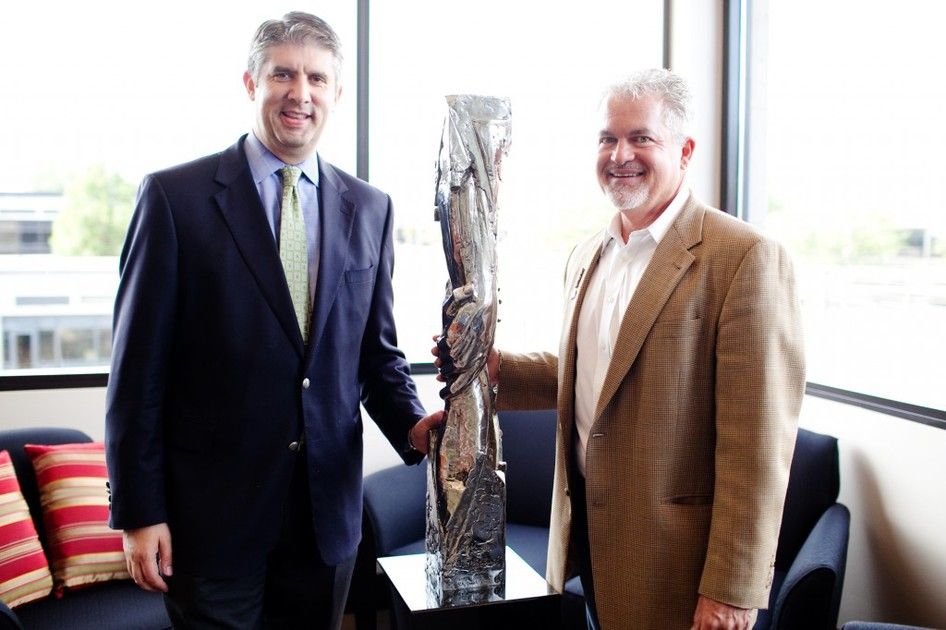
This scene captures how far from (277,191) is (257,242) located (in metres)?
0.15

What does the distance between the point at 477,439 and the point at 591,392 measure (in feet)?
0.84

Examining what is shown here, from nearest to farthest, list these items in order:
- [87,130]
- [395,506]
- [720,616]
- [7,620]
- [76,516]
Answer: [720,616] < [7,620] < [76,516] < [395,506] < [87,130]

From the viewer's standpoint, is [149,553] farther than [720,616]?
Yes

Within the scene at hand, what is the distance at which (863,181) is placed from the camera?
2770 mm

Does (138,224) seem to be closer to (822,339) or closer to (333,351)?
(333,351)

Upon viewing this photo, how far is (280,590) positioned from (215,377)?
452 mm

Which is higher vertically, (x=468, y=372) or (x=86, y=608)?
(x=468, y=372)

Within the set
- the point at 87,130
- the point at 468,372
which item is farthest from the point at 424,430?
the point at 87,130

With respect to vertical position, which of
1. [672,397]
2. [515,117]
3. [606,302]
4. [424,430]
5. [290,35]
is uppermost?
[515,117]

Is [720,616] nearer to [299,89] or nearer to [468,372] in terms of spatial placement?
[468,372]

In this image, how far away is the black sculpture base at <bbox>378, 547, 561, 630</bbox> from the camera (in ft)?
5.69

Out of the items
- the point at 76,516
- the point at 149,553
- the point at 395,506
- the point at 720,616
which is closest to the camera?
the point at 720,616

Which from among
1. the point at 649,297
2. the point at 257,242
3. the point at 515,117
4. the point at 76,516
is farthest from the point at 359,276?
the point at 515,117

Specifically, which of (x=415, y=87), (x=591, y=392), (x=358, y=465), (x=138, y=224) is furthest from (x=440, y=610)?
(x=415, y=87)
